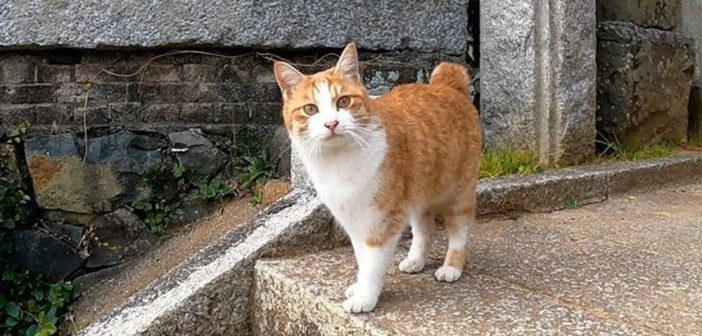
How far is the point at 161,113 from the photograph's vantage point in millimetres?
3387

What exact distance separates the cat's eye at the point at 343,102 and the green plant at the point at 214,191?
5.53ft

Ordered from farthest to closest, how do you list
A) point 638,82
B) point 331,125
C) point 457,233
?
point 638,82 → point 457,233 → point 331,125

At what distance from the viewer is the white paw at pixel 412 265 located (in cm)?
216

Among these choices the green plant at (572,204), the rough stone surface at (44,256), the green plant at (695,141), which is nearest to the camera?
the green plant at (572,204)

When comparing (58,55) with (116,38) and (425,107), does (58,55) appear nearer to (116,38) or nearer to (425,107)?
(116,38)

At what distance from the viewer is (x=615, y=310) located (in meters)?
1.81

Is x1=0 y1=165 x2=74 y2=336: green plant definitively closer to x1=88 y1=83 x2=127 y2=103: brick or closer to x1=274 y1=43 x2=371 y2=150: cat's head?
x1=88 y1=83 x2=127 y2=103: brick

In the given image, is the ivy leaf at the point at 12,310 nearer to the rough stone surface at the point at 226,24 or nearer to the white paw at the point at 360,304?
the rough stone surface at the point at 226,24

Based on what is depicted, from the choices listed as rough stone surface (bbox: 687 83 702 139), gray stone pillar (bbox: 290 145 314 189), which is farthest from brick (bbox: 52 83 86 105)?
rough stone surface (bbox: 687 83 702 139)

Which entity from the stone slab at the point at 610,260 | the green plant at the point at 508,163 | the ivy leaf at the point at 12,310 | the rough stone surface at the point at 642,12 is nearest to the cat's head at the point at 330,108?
the stone slab at the point at 610,260

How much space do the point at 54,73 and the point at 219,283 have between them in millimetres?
1621

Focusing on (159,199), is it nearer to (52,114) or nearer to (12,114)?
(52,114)

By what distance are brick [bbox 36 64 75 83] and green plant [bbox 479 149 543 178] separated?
5.98 feet

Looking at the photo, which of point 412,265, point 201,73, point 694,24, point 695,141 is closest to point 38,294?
point 201,73
